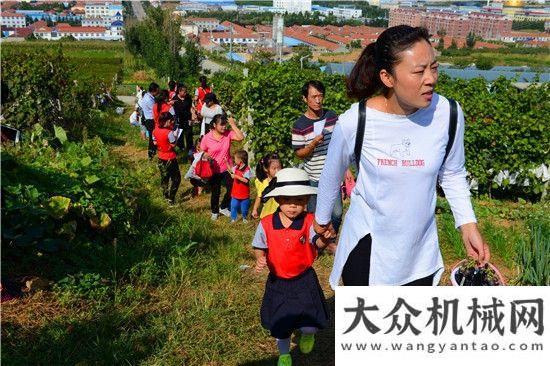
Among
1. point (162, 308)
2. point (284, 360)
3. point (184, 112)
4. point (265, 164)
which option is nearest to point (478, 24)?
point (184, 112)

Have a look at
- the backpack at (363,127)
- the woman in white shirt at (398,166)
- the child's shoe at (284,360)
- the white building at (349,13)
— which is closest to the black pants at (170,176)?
the child's shoe at (284,360)

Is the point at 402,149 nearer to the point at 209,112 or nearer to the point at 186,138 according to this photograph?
the point at 209,112

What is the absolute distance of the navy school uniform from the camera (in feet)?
10.1

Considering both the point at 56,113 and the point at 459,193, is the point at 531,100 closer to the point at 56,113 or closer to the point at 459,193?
the point at 459,193

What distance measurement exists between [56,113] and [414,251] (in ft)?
28.2

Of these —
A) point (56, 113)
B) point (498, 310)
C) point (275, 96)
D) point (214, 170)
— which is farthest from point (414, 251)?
point (56, 113)

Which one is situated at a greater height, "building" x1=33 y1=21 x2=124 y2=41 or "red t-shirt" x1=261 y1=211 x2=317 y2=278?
"red t-shirt" x1=261 y1=211 x2=317 y2=278

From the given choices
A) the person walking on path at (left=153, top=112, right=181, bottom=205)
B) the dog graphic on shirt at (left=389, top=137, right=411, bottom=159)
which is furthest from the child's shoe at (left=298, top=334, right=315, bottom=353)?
the person walking on path at (left=153, top=112, right=181, bottom=205)

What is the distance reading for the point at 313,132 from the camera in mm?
4160

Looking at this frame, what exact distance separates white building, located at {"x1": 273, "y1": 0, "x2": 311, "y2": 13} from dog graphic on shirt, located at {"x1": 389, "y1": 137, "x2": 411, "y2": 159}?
155 meters

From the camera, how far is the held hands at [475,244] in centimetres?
216

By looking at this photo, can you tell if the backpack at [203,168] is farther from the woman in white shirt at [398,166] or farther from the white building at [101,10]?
the white building at [101,10]

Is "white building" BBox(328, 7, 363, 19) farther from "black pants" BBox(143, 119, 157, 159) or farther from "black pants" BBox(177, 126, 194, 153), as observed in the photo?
"black pants" BBox(143, 119, 157, 159)

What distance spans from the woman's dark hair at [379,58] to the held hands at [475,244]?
0.67m
